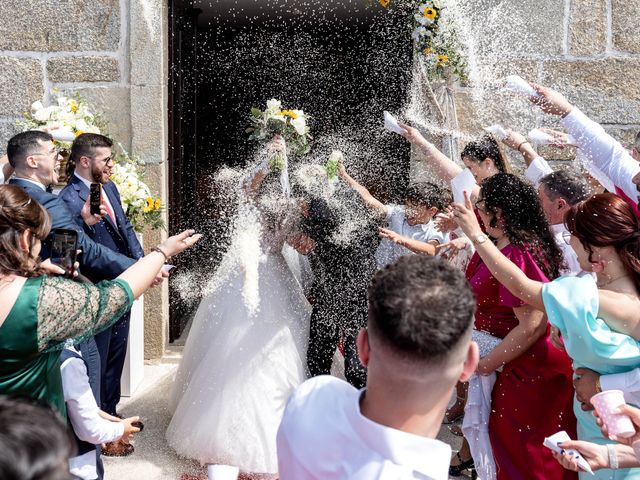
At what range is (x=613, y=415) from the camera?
5.99 ft

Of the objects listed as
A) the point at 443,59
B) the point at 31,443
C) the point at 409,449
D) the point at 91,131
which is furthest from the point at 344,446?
the point at 443,59

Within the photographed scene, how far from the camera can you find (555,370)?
9.07 ft

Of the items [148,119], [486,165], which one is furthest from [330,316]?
[148,119]

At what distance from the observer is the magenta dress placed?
2701mm

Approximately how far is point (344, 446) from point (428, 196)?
10.2 feet

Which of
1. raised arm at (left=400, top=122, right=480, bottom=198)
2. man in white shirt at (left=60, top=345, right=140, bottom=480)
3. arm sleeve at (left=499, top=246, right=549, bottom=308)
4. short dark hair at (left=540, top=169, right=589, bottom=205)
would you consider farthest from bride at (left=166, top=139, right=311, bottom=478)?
short dark hair at (left=540, top=169, right=589, bottom=205)

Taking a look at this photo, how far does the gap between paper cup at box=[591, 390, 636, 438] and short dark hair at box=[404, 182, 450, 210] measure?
2.43 metres

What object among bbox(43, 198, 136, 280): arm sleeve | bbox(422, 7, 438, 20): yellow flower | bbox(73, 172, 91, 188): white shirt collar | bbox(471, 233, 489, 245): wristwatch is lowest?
bbox(43, 198, 136, 280): arm sleeve

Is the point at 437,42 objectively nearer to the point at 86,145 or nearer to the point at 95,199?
the point at 86,145

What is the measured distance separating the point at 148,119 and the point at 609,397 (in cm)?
408

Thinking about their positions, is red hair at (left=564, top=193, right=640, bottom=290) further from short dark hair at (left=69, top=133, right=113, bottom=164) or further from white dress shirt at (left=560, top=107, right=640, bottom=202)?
short dark hair at (left=69, top=133, right=113, bottom=164)

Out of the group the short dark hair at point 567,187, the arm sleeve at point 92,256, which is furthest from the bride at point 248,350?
the short dark hair at point 567,187

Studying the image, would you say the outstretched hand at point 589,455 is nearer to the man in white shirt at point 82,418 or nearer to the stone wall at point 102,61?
the man in white shirt at point 82,418

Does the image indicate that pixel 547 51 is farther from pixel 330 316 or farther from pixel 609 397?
pixel 609 397
